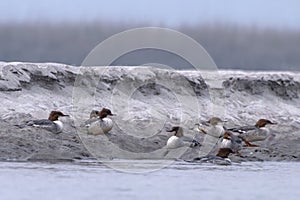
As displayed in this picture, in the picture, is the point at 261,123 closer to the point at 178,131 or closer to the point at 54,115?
the point at 178,131

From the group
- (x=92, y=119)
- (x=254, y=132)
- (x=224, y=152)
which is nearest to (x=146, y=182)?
(x=224, y=152)

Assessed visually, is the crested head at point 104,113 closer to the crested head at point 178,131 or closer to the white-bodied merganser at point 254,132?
the crested head at point 178,131

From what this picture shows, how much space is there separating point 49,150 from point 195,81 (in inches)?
241

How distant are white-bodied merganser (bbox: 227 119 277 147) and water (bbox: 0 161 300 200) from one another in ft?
8.77

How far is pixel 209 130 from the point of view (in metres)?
23.1

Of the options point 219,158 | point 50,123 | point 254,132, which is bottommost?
point 219,158

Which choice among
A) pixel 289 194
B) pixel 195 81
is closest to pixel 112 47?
pixel 195 81

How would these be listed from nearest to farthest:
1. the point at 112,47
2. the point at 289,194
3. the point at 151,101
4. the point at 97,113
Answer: the point at 289,194 < the point at 97,113 < the point at 151,101 < the point at 112,47

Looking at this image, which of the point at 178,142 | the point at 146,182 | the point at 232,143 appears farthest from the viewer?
the point at 178,142

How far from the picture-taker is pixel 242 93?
26.5 meters

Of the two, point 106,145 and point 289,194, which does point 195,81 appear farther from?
point 289,194

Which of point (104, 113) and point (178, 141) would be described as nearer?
point (178, 141)

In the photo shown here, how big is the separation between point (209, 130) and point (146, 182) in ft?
16.3

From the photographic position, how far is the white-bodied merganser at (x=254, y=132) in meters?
23.0
